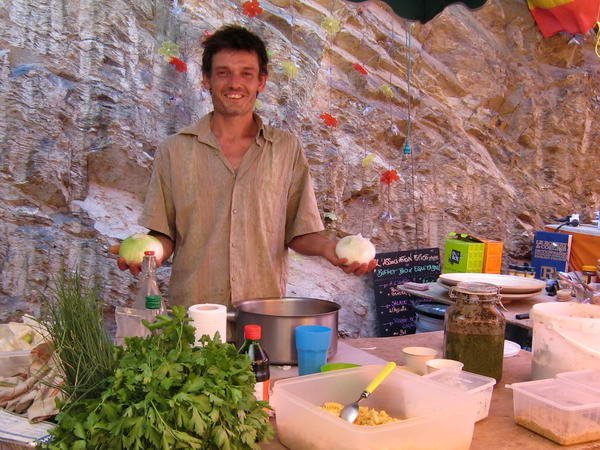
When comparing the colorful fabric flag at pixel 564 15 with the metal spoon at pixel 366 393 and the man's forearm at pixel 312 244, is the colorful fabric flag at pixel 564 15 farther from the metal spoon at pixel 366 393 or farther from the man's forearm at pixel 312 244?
the metal spoon at pixel 366 393

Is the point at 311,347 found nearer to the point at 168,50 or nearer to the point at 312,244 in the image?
the point at 312,244

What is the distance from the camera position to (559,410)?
4.89 ft

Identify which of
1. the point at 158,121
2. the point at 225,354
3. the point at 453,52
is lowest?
the point at 225,354

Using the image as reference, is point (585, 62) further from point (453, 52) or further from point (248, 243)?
point (248, 243)

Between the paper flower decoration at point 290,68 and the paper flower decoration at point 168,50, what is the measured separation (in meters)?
1.20

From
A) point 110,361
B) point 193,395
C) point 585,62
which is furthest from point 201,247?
point 585,62

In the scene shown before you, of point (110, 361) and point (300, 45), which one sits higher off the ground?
point (300, 45)

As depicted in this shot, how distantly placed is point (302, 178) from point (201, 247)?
2.02 feet

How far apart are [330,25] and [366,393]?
5.65 meters

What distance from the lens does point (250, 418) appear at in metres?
1.23

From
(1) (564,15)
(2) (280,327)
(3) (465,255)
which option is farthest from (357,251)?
(1) (564,15)

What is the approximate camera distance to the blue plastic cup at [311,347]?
179 cm

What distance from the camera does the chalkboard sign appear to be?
5.78 meters

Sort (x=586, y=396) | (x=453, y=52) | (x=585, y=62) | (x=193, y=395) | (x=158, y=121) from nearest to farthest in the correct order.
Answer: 1. (x=193, y=395)
2. (x=586, y=396)
3. (x=158, y=121)
4. (x=453, y=52)
5. (x=585, y=62)
